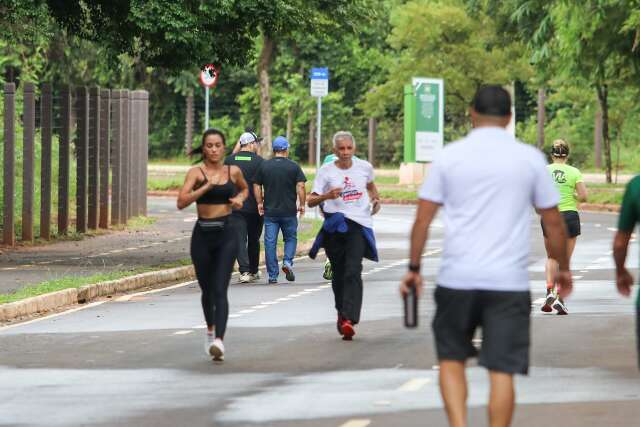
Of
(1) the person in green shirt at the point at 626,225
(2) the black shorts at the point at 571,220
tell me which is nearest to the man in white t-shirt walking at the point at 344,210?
(2) the black shorts at the point at 571,220

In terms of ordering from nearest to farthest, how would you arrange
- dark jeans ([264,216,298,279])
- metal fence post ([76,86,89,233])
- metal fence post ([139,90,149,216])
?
dark jeans ([264,216,298,279])
metal fence post ([76,86,89,233])
metal fence post ([139,90,149,216])

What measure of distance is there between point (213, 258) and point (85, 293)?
6.07 metres

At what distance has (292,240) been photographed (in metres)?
21.8

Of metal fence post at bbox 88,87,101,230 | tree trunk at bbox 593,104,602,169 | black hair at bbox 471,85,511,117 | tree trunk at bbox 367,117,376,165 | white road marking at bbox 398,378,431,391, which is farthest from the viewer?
tree trunk at bbox 367,117,376,165

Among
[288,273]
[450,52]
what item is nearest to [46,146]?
[288,273]

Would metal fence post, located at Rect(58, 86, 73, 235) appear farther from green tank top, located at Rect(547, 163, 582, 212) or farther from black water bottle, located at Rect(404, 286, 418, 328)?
black water bottle, located at Rect(404, 286, 418, 328)

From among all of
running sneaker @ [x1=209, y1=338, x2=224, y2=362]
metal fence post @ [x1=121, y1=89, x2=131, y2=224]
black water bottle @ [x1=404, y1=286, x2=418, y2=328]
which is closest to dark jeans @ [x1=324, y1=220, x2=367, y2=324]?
running sneaker @ [x1=209, y1=338, x2=224, y2=362]

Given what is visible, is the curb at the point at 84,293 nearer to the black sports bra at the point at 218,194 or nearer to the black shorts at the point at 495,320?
the black sports bra at the point at 218,194

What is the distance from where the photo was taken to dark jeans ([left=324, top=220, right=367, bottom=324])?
14.7 m

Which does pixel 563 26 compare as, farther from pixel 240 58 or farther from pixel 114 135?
pixel 240 58

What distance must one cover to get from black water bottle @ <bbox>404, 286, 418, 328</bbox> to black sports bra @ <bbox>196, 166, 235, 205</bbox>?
4.96 metres

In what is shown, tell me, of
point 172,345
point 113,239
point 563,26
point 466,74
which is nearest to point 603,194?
point 563,26

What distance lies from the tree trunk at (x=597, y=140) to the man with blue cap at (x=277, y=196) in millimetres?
38191

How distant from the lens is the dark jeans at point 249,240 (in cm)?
2150
